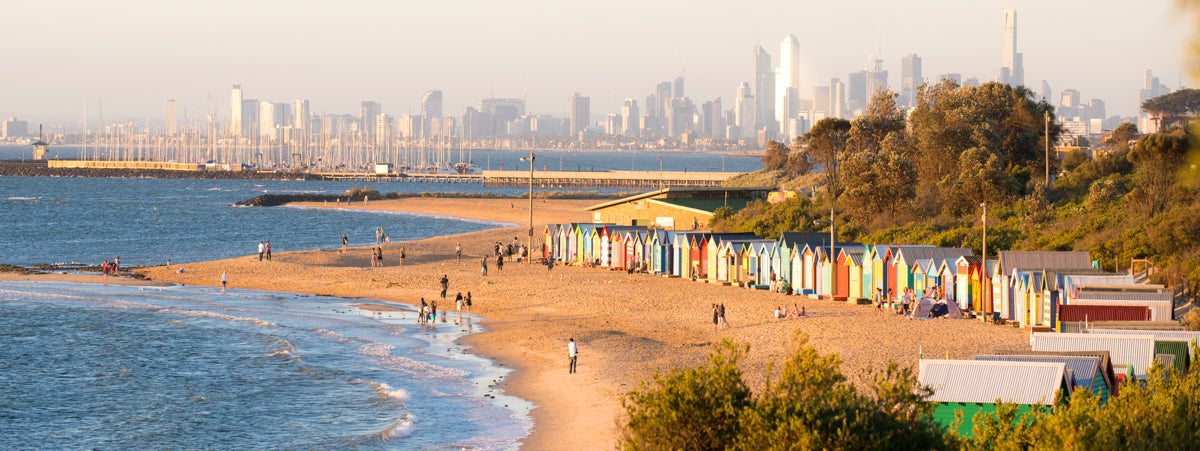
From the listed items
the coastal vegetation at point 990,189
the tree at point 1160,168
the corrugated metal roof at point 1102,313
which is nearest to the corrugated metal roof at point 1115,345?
the corrugated metal roof at point 1102,313

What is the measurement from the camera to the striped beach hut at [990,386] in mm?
13852

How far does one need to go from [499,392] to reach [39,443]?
831 centimetres

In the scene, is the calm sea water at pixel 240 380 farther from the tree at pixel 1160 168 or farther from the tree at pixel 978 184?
the tree at pixel 978 184

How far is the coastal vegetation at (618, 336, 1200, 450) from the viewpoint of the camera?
982cm

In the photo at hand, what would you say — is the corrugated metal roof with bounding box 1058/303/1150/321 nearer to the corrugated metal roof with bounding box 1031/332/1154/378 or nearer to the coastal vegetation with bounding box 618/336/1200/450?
the corrugated metal roof with bounding box 1031/332/1154/378

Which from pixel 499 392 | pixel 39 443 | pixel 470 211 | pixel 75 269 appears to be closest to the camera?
pixel 39 443

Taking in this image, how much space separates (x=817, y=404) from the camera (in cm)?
1021

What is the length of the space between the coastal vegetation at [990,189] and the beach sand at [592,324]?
700 cm

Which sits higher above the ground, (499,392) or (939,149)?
(939,149)

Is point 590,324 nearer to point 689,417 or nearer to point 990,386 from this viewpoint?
point 990,386

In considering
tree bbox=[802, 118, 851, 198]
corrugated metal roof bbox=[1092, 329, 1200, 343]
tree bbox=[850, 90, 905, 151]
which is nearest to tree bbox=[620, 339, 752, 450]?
corrugated metal roof bbox=[1092, 329, 1200, 343]

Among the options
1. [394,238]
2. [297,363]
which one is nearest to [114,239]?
[394,238]

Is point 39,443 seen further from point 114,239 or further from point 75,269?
point 114,239

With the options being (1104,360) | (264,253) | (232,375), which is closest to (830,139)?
(264,253)
